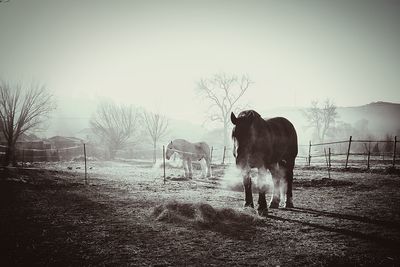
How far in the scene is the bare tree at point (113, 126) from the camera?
134 ft

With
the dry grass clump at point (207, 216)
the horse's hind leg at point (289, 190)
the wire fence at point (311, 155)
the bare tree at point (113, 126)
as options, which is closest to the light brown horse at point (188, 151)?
the wire fence at point (311, 155)

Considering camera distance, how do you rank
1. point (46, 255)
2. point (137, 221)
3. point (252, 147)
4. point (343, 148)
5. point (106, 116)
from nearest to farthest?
point (46, 255), point (137, 221), point (252, 147), point (106, 116), point (343, 148)

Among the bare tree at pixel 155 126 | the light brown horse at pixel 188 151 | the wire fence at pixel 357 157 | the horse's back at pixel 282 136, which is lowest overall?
the wire fence at pixel 357 157

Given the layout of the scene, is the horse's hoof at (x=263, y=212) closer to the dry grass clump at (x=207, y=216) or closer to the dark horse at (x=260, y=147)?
the dark horse at (x=260, y=147)

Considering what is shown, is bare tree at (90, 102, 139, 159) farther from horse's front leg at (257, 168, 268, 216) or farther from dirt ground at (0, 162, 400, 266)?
horse's front leg at (257, 168, 268, 216)

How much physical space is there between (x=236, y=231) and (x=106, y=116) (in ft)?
137

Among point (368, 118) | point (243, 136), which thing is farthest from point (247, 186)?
point (368, 118)

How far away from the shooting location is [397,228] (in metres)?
4.33

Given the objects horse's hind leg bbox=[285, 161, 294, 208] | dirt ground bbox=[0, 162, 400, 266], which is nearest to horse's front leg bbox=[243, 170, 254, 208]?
dirt ground bbox=[0, 162, 400, 266]

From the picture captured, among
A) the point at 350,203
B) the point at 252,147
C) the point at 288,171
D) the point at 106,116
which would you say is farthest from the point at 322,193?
the point at 106,116

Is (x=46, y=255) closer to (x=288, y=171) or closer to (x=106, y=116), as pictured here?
(x=288, y=171)

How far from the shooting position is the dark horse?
5.36 m

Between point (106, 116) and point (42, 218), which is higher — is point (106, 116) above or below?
above

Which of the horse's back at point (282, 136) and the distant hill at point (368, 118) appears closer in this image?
the horse's back at point (282, 136)
